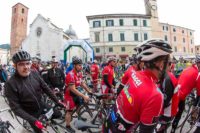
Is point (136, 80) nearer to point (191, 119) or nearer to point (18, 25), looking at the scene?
point (191, 119)

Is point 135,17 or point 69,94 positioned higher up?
point 135,17

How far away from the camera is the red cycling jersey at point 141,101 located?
185 cm

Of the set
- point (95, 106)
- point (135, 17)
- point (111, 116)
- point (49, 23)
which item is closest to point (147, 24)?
point (135, 17)

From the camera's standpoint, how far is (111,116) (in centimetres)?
238

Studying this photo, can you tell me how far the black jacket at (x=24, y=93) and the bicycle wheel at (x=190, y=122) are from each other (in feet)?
10.2

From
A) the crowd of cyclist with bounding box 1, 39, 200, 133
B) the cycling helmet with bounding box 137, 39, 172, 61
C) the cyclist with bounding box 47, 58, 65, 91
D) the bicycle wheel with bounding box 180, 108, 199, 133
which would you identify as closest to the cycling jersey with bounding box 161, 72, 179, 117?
the crowd of cyclist with bounding box 1, 39, 200, 133

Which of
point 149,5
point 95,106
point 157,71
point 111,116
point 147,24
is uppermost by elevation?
point 149,5

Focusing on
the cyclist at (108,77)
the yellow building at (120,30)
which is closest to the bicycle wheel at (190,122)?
the cyclist at (108,77)

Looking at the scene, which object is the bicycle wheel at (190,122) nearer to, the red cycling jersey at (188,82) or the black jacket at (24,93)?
the red cycling jersey at (188,82)

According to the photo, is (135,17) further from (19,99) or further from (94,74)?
(19,99)

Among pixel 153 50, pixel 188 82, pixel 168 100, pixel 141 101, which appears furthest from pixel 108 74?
pixel 141 101

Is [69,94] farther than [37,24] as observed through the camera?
No

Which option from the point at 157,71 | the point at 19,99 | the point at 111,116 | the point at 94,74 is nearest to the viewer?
the point at 157,71

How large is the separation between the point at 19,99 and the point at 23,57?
23.7 inches
